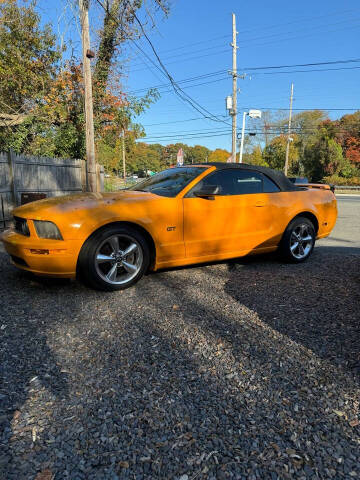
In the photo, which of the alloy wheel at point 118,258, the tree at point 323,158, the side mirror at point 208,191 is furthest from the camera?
the tree at point 323,158

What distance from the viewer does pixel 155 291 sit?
3854mm

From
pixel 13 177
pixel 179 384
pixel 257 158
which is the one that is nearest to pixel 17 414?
pixel 179 384

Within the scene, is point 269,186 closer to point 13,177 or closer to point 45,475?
point 45,475

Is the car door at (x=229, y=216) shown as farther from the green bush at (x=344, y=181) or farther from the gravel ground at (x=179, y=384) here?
the green bush at (x=344, y=181)

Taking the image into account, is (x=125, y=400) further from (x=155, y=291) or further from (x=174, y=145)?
(x=174, y=145)

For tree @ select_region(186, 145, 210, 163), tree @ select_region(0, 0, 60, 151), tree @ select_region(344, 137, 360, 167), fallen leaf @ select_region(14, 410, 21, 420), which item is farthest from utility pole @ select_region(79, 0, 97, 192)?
tree @ select_region(186, 145, 210, 163)

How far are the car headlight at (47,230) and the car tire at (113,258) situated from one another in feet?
1.01

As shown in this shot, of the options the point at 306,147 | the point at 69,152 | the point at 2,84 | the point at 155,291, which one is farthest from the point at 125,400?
the point at 306,147

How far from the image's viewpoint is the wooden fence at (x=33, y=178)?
828 centimetres

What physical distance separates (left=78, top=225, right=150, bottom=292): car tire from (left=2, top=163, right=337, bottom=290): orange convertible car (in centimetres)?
1

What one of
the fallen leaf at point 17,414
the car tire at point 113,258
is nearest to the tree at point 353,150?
the car tire at point 113,258

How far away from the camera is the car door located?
13.8 ft

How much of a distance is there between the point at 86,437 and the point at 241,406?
2.83ft

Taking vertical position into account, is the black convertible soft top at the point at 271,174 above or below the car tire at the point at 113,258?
above
